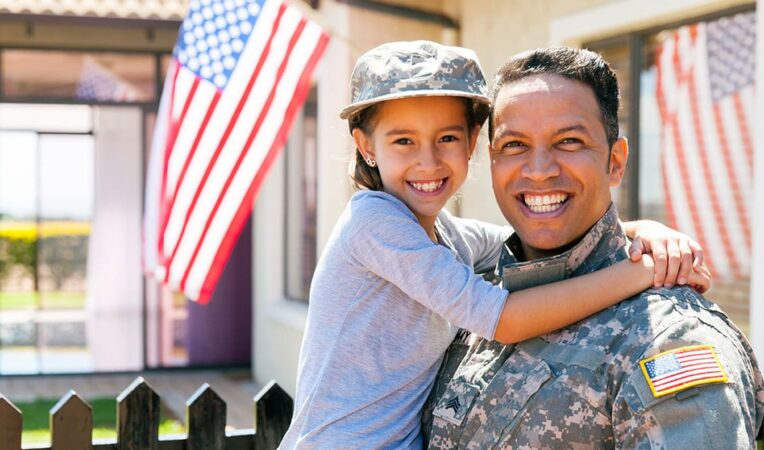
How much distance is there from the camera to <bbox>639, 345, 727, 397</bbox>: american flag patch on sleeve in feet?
4.80

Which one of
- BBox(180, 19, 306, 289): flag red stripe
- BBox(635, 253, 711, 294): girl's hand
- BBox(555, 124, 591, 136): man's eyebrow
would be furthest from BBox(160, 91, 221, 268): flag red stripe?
BBox(635, 253, 711, 294): girl's hand

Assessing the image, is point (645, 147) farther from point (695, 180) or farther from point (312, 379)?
point (312, 379)

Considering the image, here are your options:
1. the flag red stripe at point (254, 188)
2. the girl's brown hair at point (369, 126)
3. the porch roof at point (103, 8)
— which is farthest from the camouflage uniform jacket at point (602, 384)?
the porch roof at point (103, 8)

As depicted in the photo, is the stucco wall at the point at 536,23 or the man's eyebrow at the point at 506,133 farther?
the stucco wall at the point at 536,23

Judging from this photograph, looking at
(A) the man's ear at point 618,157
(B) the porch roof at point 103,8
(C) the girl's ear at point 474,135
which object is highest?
(B) the porch roof at point 103,8

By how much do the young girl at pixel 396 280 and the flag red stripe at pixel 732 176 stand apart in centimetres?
270

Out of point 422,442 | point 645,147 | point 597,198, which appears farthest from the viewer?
point 645,147

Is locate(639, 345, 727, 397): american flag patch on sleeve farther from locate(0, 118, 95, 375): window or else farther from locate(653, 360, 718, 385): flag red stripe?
locate(0, 118, 95, 375): window

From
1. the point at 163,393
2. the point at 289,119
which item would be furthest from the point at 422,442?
the point at 163,393

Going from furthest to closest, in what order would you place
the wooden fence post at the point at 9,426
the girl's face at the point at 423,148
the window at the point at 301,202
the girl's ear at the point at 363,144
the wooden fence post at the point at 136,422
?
the window at the point at 301,202 < the wooden fence post at the point at 136,422 < the wooden fence post at the point at 9,426 < the girl's ear at the point at 363,144 < the girl's face at the point at 423,148

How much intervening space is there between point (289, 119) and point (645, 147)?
6.53 feet

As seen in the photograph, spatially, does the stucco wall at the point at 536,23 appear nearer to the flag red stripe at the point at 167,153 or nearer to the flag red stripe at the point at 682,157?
the flag red stripe at the point at 682,157

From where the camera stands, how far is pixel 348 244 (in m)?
2.16

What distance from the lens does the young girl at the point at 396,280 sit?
2.02m
